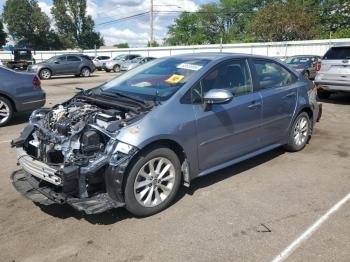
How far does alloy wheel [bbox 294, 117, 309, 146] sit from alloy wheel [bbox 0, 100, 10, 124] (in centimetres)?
601

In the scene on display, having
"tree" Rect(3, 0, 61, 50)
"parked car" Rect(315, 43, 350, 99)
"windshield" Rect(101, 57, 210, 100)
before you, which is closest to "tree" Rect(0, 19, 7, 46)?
"tree" Rect(3, 0, 61, 50)

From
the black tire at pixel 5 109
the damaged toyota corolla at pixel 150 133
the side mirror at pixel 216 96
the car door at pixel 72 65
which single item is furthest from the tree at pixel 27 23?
the side mirror at pixel 216 96

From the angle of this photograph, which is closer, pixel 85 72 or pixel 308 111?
pixel 308 111

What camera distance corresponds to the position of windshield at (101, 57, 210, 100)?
4543 mm

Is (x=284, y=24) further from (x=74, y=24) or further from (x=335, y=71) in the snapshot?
(x=74, y=24)

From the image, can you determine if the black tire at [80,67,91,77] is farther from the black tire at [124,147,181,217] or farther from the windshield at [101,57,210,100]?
the black tire at [124,147,181,217]

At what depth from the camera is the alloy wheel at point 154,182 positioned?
398cm

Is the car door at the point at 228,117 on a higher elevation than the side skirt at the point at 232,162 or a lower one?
higher

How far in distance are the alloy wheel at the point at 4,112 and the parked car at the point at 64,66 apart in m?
16.8

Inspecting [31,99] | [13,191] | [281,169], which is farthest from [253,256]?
[31,99]

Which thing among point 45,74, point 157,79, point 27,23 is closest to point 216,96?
point 157,79

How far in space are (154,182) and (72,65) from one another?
23569 millimetres

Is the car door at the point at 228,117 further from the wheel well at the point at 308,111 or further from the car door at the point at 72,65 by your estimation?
the car door at the point at 72,65

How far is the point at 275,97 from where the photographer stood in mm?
5590
